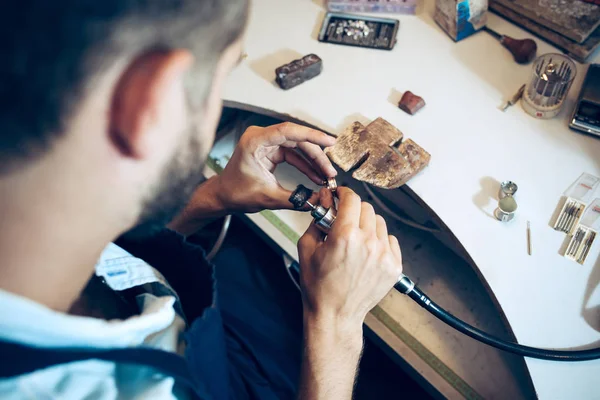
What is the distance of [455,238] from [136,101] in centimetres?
67

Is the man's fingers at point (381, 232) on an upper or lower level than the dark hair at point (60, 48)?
lower

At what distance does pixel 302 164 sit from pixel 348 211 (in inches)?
10.2

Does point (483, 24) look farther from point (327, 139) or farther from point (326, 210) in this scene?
point (326, 210)

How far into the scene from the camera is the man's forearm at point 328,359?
777 mm

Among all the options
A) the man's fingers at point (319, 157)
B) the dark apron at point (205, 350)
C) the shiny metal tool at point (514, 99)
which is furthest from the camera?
the shiny metal tool at point (514, 99)

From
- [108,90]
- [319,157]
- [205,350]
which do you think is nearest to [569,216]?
[319,157]

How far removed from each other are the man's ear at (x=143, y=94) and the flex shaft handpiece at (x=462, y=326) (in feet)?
1.29

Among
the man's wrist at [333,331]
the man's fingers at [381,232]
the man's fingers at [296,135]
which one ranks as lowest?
the man's wrist at [333,331]

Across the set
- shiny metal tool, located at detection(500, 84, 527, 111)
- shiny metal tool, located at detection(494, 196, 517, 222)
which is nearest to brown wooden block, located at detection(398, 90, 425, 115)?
shiny metal tool, located at detection(500, 84, 527, 111)

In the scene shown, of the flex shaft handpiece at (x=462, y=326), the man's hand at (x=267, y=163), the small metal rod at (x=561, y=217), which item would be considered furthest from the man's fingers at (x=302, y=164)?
the small metal rod at (x=561, y=217)

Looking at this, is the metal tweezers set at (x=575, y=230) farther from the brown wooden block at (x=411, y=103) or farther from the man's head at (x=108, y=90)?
the man's head at (x=108, y=90)

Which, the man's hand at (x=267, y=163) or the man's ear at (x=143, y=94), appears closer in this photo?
the man's ear at (x=143, y=94)

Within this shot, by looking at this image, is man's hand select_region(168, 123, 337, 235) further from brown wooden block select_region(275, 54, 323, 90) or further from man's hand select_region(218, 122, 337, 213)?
brown wooden block select_region(275, 54, 323, 90)

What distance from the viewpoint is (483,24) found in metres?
1.21
